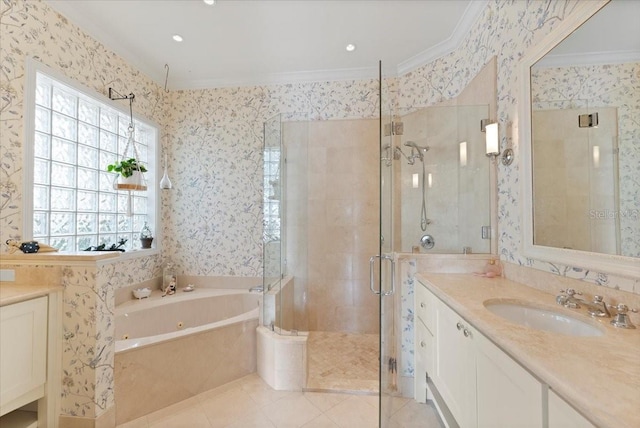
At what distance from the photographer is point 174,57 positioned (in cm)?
Answer: 265

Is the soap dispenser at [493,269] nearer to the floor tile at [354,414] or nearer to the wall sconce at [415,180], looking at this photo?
the wall sconce at [415,180]

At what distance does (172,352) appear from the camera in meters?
1.89

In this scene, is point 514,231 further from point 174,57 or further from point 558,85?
point 174,57

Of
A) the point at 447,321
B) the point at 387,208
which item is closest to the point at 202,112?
the point at 387,208

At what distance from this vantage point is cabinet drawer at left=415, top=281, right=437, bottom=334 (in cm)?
156

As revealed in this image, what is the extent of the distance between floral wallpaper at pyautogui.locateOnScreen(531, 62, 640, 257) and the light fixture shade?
0.50 metres

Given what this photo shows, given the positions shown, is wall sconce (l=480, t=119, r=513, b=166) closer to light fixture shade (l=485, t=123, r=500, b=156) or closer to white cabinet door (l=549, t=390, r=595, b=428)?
light fixture shade (l=485, t=123, r=500, b=156)

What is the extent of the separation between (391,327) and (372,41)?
7.95 feet

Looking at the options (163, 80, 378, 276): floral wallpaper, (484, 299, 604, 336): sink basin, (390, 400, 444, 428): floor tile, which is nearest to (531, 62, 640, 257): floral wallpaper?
(484, 299, 604, 336): sink basin

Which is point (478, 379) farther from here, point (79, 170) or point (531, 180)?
point (79, 170)

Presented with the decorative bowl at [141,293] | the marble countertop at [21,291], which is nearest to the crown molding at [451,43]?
the marble countertop at [21,291]

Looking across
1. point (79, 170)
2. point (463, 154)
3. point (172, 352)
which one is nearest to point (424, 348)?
point (463, 154)

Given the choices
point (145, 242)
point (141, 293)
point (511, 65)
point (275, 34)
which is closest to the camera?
point (511, 65)

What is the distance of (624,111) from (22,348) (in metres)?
2.94
